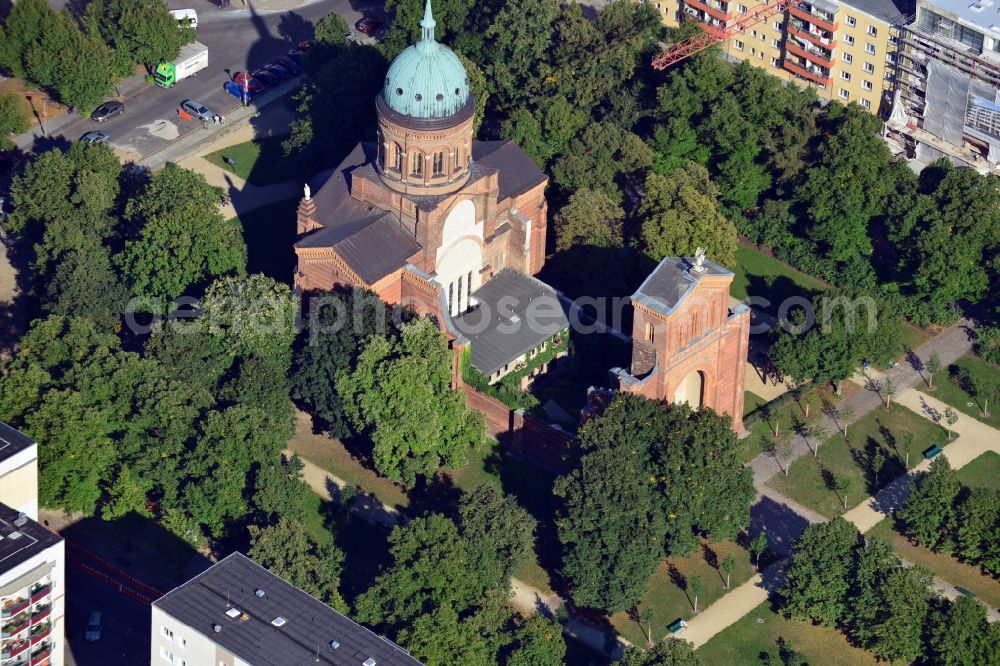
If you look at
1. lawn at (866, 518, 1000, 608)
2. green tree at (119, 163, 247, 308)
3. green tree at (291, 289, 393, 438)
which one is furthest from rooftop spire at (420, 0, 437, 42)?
lawn at (866, 518, 1000, 608)

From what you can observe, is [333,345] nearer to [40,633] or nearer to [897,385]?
[40,633]

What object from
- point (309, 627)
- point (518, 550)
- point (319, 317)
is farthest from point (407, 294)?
point (309, 627)

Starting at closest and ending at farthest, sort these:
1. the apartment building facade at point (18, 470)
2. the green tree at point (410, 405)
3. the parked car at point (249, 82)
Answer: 1. the apartment building facade at point (18, 470)
2. the green tree at point (410, 405)
3. the parked car at point (249, 82)

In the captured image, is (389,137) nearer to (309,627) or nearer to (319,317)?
(319,317)

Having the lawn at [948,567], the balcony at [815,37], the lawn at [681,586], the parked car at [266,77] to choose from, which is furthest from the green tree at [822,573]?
the parked car at [266,77]

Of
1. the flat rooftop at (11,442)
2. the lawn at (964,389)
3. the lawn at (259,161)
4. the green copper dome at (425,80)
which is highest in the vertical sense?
the green copper dome at (425,80)

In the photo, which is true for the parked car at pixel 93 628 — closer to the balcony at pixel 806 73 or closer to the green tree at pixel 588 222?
the green tree at pixel 588 222

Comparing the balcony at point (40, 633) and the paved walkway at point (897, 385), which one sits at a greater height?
the balcony at point (40, 633)

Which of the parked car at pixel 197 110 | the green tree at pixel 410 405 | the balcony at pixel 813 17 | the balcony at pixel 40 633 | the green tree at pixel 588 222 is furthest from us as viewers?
the parked car at pixel 197 110
